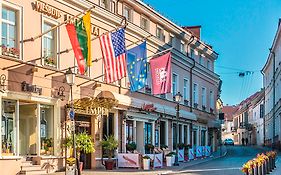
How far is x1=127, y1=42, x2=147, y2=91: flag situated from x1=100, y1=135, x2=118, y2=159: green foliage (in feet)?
10.6

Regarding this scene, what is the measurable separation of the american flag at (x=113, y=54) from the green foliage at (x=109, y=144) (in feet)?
13.0

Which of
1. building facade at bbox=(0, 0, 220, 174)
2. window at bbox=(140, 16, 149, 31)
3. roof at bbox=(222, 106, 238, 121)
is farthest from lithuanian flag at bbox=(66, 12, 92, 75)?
roof at bbox=(222, 106, 238, 121)

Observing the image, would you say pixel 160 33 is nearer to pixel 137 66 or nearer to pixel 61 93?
pixel 137 66

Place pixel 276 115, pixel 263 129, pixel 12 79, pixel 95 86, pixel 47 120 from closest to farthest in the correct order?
pixel 12 79
pixel 47 120
pixel 95 86
pixel 276 115
pixel 263 129

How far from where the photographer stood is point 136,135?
31750mm

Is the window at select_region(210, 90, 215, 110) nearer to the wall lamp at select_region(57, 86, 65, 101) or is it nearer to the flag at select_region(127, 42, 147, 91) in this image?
the flag at select_region(127, 42, 147, 91)

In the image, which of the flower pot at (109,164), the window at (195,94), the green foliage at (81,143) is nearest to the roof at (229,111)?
the window at (195,94)

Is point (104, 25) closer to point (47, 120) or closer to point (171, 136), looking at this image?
point (47, 120)

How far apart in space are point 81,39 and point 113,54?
243 cm

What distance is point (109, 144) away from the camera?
85.3 ft

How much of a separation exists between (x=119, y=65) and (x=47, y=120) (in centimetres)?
430

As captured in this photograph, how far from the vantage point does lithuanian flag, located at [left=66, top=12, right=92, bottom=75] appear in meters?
20.7

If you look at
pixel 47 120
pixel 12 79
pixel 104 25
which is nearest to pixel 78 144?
pixel 47 120

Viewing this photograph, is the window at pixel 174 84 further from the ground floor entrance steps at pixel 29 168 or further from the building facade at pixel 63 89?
the ground floor entrance steps at pixel 29 168
